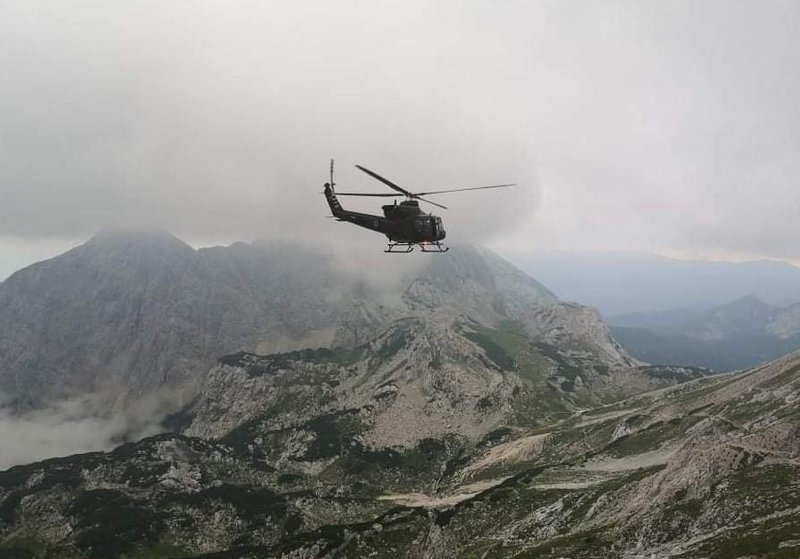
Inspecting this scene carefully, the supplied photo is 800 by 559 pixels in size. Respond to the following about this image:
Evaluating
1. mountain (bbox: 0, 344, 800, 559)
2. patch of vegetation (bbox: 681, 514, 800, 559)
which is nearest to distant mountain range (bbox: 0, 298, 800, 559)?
patch of vegetation (bbox: 681, 514, 800, 559)

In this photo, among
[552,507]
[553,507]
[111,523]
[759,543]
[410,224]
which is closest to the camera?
[759,543]

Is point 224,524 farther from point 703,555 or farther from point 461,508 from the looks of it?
point 703,555

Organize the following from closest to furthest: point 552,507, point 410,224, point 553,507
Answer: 1. point 410,224
2. point 553,507
3. point 552,507

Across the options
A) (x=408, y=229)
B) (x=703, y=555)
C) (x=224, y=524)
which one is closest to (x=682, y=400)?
(x=703, y=555)

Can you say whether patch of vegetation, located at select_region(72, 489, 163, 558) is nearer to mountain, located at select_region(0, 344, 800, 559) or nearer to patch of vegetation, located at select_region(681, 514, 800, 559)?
mountain, located at select_region(0, 344, 800, 559)

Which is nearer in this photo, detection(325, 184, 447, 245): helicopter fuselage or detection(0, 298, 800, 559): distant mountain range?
detection(0, 298, 800, 559): distant mountain range

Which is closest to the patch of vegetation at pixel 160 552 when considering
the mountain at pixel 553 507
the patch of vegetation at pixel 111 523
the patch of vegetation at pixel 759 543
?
the mountain at pixel 553 507

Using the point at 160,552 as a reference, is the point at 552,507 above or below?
above

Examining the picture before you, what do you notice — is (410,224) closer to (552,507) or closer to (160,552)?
(552,507)

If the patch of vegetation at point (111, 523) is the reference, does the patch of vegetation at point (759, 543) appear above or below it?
above

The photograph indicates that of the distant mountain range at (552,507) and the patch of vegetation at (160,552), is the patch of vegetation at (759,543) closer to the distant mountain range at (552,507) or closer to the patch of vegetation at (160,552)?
the distant mountain range at (552,507)

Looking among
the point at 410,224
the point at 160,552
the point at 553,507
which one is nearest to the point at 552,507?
the point at 553,507
